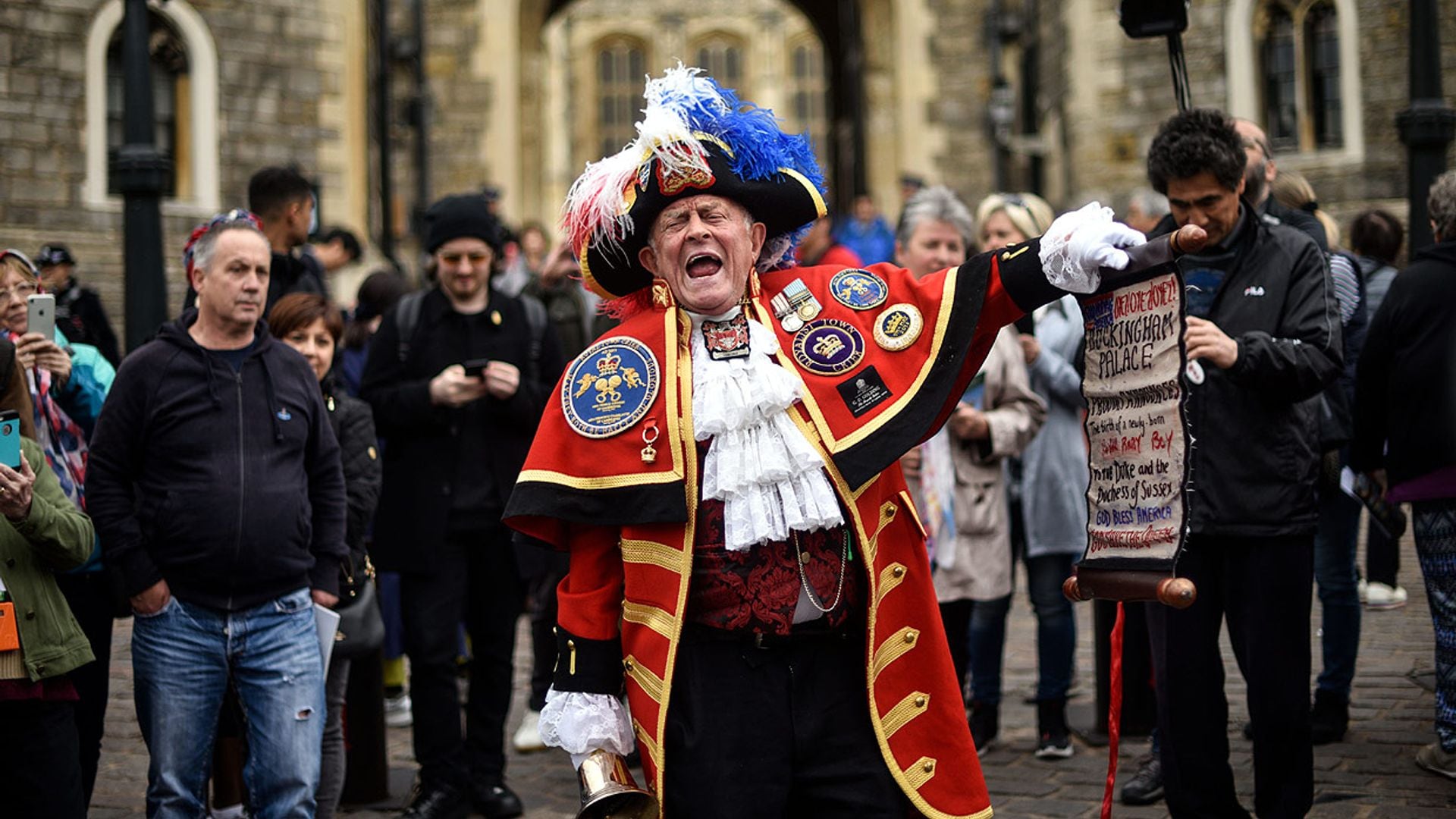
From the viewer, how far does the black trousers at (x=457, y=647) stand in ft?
18.4

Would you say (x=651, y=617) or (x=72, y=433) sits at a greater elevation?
(x=72, y=433)

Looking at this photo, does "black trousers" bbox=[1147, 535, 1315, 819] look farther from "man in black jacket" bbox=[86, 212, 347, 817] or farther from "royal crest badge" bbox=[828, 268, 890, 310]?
"man in black jacket" bbox=[86, 212, 347, 817]

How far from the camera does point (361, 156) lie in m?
18.2

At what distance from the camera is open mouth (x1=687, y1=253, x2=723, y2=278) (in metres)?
3.53

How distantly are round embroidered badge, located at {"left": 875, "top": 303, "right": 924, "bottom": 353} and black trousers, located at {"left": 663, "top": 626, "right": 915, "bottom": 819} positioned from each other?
0.66 metres

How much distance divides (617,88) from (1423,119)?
1961 inches

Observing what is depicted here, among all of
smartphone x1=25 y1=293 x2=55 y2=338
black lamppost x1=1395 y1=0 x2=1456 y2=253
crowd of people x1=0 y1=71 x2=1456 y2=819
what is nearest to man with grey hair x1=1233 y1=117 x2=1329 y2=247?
crowd of people x1=0 y1=71 x2=1456 y2=819

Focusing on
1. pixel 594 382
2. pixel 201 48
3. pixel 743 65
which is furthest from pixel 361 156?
pixel 743 65

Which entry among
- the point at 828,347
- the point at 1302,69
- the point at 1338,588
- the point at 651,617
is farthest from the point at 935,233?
the point at 1302,69

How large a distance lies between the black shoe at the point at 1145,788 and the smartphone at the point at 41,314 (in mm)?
3844

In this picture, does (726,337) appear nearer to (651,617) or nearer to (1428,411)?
(651,617)

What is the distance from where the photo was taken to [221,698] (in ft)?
15.0

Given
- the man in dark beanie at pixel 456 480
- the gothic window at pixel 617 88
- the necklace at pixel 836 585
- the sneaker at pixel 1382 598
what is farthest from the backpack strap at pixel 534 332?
the gothic window at pixel 617 88

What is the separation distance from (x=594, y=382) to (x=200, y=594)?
161 centimetres
